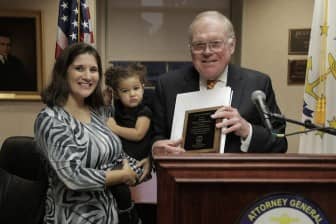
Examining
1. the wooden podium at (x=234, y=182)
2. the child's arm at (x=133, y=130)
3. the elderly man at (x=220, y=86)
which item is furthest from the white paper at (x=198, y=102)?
the child's arm at (x=133, y=130)

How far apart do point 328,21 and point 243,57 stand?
5.70 feet

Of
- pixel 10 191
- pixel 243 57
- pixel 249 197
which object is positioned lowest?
pixel 10 191

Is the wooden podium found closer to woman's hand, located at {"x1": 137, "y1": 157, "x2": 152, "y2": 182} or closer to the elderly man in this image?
the elderly man

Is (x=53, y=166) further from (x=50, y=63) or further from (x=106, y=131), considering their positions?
(x=50, y=63)

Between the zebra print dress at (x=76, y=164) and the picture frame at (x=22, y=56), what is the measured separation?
2080mm

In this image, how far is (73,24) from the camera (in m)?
2.93

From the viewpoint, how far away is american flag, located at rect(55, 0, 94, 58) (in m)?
2.93

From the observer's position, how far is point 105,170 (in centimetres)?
163

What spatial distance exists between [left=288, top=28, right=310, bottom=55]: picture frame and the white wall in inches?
1.6

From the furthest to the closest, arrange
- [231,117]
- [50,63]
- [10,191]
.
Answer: [50,63] < [10,191] < [231,117]

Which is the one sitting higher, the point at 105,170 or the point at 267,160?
the point at 267,160

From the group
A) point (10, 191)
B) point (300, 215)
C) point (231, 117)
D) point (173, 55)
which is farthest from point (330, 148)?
point (173, 55)

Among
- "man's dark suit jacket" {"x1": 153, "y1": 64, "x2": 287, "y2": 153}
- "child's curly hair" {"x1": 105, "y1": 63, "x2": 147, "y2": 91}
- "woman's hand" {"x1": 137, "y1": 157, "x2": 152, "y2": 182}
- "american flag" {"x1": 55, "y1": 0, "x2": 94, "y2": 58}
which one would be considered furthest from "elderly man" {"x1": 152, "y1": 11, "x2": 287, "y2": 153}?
"american flag" {"x1": 55, "y1": 0, "x2": 94, "y2": 58}

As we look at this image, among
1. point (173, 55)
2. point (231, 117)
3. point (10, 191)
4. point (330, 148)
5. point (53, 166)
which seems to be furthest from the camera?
point (173, 55)
